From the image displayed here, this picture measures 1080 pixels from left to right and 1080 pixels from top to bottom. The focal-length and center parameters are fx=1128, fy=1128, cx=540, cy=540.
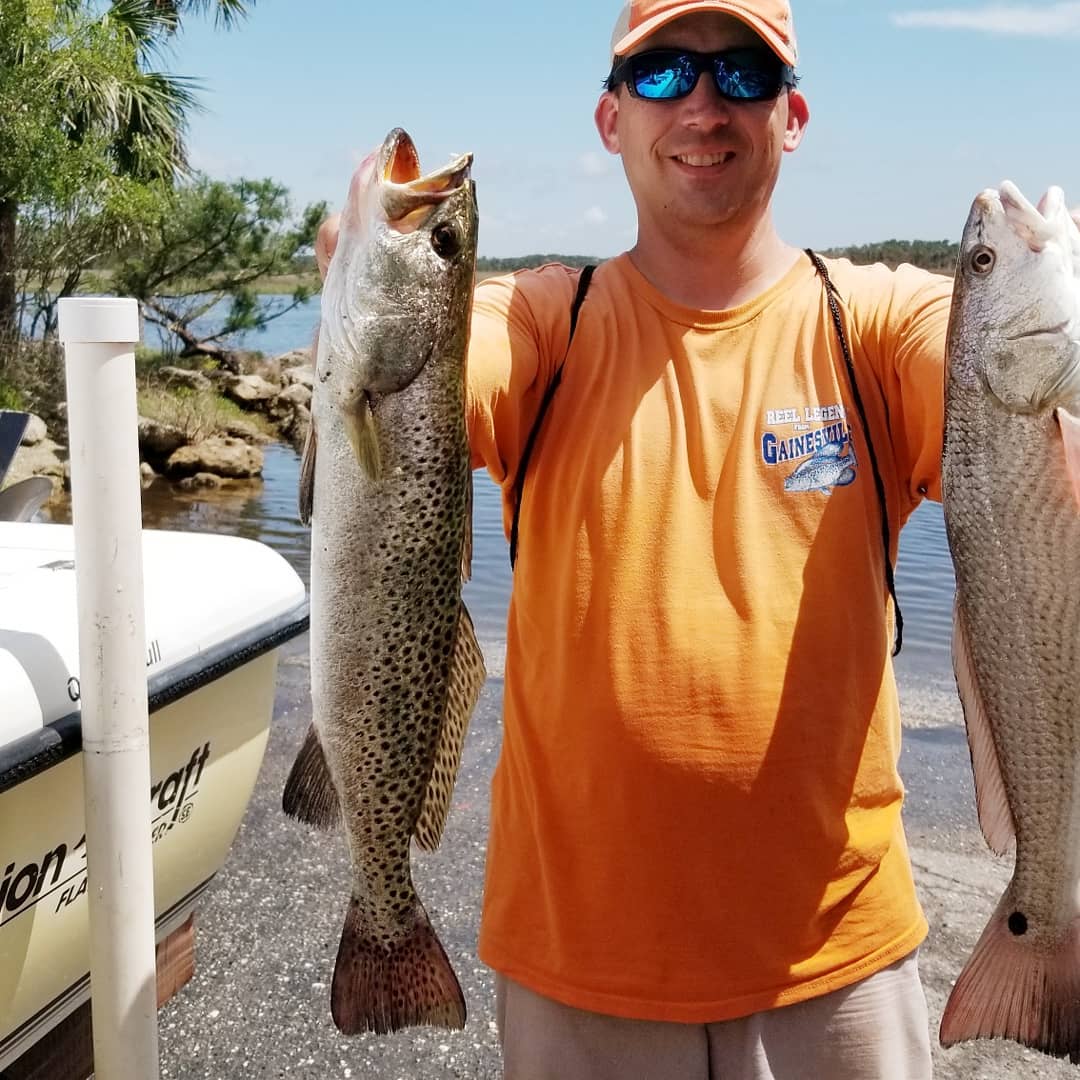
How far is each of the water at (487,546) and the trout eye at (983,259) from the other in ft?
20.8

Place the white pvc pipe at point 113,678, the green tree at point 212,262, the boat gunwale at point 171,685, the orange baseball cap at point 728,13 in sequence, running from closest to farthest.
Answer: the orange baseball cap at point 728,13
the white pvc pipe at point 113,678
the boat gunwale at point 171,685
the green tree at point 212,262

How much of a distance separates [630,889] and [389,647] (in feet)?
2.25

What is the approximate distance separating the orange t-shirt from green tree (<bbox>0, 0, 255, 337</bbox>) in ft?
65.1

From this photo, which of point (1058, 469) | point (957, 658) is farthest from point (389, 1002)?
point (1058, 469)

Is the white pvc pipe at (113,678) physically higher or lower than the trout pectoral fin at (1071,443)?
lower

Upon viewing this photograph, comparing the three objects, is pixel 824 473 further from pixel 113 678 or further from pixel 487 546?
pixel 487 546

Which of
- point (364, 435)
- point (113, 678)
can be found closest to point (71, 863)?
point (113, 678)

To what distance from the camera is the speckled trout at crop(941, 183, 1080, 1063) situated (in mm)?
2039

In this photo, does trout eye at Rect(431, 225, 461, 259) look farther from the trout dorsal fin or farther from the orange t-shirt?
the trout dorsal fin

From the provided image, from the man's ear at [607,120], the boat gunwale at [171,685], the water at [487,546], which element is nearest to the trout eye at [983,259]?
the man's ear at [607,120]

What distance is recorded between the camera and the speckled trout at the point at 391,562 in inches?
78.0

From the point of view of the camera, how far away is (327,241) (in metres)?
2.11

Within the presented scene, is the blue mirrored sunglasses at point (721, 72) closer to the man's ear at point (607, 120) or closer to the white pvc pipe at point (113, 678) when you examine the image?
the man's ear at point (607, 120)

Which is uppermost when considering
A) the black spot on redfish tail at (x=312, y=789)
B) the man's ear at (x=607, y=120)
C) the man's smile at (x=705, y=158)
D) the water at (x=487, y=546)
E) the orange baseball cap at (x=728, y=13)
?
the orange baseball cap at (x=728, y=13)
